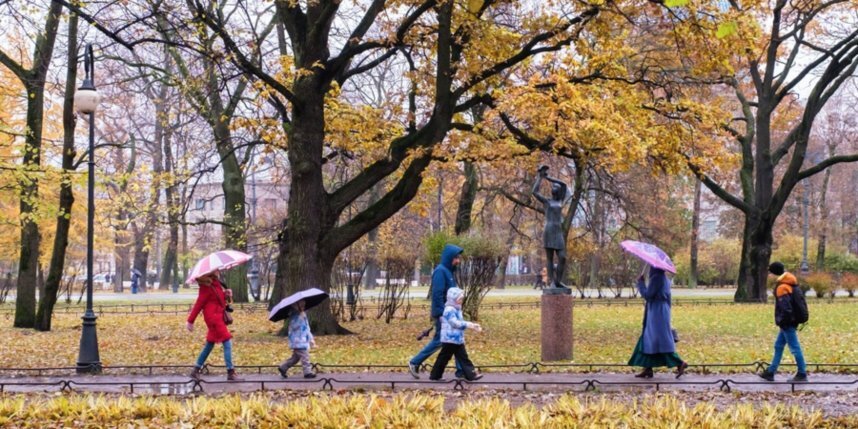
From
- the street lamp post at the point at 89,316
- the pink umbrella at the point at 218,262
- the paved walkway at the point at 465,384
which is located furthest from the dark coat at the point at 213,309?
the street lamp post at the point at 89,316

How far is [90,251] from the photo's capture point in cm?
1198

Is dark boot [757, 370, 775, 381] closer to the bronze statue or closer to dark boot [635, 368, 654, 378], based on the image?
dark boot [635, 368, 654, 378]

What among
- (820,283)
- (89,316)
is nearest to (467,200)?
(820,283)

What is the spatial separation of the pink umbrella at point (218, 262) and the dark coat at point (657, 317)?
5.24 m

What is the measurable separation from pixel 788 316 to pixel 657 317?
1.56 m

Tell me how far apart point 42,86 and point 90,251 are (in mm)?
A: 9215

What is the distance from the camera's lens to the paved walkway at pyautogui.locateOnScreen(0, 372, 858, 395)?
9547mm

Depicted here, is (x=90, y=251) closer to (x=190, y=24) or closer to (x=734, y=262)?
(x=190, y=24)

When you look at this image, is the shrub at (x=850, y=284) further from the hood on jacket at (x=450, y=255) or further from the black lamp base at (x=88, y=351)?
the black lamp base at (x=88, y=351)

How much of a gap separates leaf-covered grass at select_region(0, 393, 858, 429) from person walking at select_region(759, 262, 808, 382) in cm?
177

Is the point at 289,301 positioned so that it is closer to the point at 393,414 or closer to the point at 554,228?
the point at 393,414

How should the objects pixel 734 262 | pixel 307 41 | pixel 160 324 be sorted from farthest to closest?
pixel 734 262 < pixel 160 324 < pixel 307 41

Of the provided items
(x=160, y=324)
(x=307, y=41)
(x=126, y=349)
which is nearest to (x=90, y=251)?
(x=126, y=349)

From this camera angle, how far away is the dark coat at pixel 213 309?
1041cm
